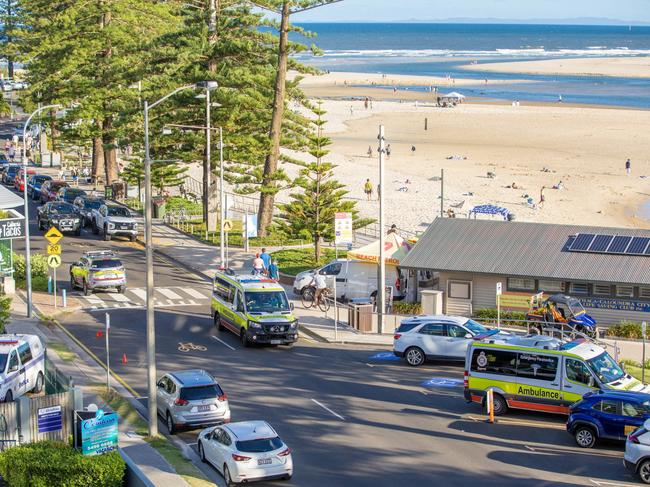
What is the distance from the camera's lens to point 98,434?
22391mm

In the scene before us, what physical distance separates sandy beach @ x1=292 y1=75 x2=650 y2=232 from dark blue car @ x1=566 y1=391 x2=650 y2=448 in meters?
32.4

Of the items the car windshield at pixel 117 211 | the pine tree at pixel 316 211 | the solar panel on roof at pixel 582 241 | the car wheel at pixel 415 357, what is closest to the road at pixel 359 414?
the car wheel at pixel 415 357

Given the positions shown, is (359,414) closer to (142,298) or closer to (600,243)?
(600,243)

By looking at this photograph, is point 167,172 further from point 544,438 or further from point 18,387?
point 544,438

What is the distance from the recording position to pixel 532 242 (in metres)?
40.1

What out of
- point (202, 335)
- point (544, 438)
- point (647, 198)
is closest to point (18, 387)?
point (202, 335)

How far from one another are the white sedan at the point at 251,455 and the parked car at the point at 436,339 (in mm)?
11027

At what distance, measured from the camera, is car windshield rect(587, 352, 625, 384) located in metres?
26.8

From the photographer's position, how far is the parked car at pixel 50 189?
6444 centimetres

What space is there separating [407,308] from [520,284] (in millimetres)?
4574

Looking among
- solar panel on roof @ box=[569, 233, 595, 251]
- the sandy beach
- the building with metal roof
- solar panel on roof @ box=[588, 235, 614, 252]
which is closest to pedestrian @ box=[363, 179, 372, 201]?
the sandy beach

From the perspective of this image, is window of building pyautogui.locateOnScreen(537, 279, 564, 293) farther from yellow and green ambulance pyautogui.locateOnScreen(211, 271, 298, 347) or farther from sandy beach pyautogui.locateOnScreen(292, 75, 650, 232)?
sandy beach pyautogui.locateOnScreen(292, 75, 650, 232)

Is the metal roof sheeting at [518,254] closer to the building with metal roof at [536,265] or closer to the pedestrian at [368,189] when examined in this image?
the building with metal roof at [536,265]

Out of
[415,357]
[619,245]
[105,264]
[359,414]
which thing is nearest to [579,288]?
[619,245]
